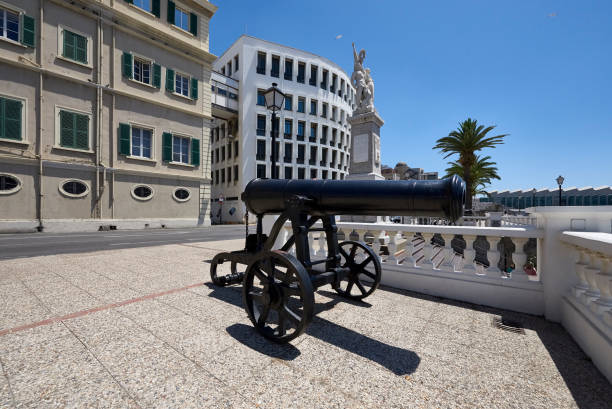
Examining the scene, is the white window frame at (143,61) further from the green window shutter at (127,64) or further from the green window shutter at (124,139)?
the green window shutter at (124,139)

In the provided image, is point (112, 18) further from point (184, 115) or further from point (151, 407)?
point (151, 407)

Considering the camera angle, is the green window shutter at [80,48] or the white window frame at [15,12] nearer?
the white window frame at [15,12]

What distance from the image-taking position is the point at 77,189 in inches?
578

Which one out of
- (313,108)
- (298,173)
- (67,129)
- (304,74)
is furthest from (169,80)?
(313,108)

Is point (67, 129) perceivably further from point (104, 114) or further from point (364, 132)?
point (364, 132)

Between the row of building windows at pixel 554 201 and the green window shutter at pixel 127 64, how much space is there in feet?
160

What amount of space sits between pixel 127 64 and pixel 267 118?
17575 millimetres

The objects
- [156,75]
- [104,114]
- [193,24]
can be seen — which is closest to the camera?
[104,114]

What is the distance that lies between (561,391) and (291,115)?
35313mm

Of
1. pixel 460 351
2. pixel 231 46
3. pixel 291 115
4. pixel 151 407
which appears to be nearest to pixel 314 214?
pixel 460 351

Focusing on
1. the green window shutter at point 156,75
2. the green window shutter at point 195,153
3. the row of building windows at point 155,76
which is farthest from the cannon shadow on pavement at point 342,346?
the green window shutter at point 156,75

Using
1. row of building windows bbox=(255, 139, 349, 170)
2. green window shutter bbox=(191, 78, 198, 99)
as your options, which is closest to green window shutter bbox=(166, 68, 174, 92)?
green window shutter bbox=(191, 78, 198, 99)

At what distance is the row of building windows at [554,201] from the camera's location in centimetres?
3694

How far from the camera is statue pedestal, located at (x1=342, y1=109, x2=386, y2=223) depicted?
1016 centimetres
